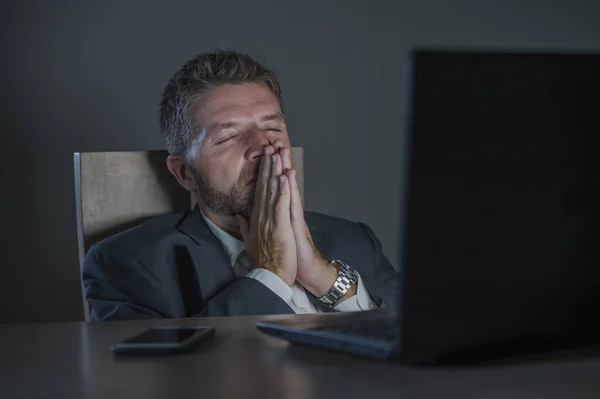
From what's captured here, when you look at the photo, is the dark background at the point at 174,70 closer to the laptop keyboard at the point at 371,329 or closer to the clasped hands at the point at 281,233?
the clasped hands at the point at 281,233

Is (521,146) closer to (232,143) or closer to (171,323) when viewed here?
(171,323)

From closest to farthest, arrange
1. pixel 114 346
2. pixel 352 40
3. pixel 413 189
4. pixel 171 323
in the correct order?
pixel 413 189, pixel 114 346, pixel 171 323, pixel 352 40

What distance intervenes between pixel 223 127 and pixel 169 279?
393mm

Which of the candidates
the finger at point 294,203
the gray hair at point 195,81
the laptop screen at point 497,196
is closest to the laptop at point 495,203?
the laptop screen at point 497,196

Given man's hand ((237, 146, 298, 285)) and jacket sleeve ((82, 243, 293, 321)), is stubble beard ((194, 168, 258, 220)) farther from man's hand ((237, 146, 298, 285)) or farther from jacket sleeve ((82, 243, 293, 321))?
jacket sleeve ((82, 243, 293, 321))

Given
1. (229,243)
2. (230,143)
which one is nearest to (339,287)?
(229,243)

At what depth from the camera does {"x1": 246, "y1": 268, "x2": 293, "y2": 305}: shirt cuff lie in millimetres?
1604

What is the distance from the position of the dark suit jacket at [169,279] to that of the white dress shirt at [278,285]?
0.03 m

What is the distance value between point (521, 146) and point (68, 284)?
239 centimetres

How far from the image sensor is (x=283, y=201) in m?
1.76

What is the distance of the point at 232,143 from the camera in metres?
1.82

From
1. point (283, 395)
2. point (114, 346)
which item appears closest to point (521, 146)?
point (283, 395)

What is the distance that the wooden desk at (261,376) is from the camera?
60cm

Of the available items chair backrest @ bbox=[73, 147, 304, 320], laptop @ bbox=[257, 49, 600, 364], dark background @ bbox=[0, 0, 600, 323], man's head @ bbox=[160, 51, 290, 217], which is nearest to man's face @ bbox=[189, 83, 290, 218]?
man's head @ bbox=[160, 51, 290, 217]
